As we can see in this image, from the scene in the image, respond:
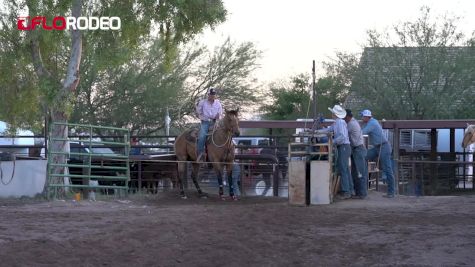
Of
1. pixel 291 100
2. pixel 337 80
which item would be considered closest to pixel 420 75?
pixel 337 80

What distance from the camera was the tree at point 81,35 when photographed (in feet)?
57.0

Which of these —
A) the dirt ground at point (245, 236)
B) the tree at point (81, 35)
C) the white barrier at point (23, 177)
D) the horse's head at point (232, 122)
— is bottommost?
the dirt ground at point (245, 236)

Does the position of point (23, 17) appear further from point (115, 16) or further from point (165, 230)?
point (165, 230)

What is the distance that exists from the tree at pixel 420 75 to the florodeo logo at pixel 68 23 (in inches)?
718

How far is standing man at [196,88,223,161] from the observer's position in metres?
17.2

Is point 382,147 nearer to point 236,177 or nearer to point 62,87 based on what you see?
point 236,177

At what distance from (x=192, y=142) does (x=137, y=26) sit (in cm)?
305

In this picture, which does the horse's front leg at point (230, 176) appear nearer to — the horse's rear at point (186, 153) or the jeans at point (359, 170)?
the horse's rear at point (186, 153)

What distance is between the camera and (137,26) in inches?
703

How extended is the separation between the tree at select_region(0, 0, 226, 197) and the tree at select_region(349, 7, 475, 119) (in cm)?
1696

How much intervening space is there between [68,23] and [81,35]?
45 cm

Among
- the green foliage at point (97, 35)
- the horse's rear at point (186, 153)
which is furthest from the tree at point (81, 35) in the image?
the horse's rear at point (186, 153)

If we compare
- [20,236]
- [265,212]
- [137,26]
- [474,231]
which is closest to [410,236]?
[474,231]

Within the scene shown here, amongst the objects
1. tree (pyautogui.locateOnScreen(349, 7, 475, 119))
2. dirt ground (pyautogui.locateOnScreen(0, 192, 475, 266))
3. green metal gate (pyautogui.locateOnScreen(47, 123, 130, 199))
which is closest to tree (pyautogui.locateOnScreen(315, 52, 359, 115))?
tree (pyautogui.locateOnScreen(349, 7, 475, 119))
